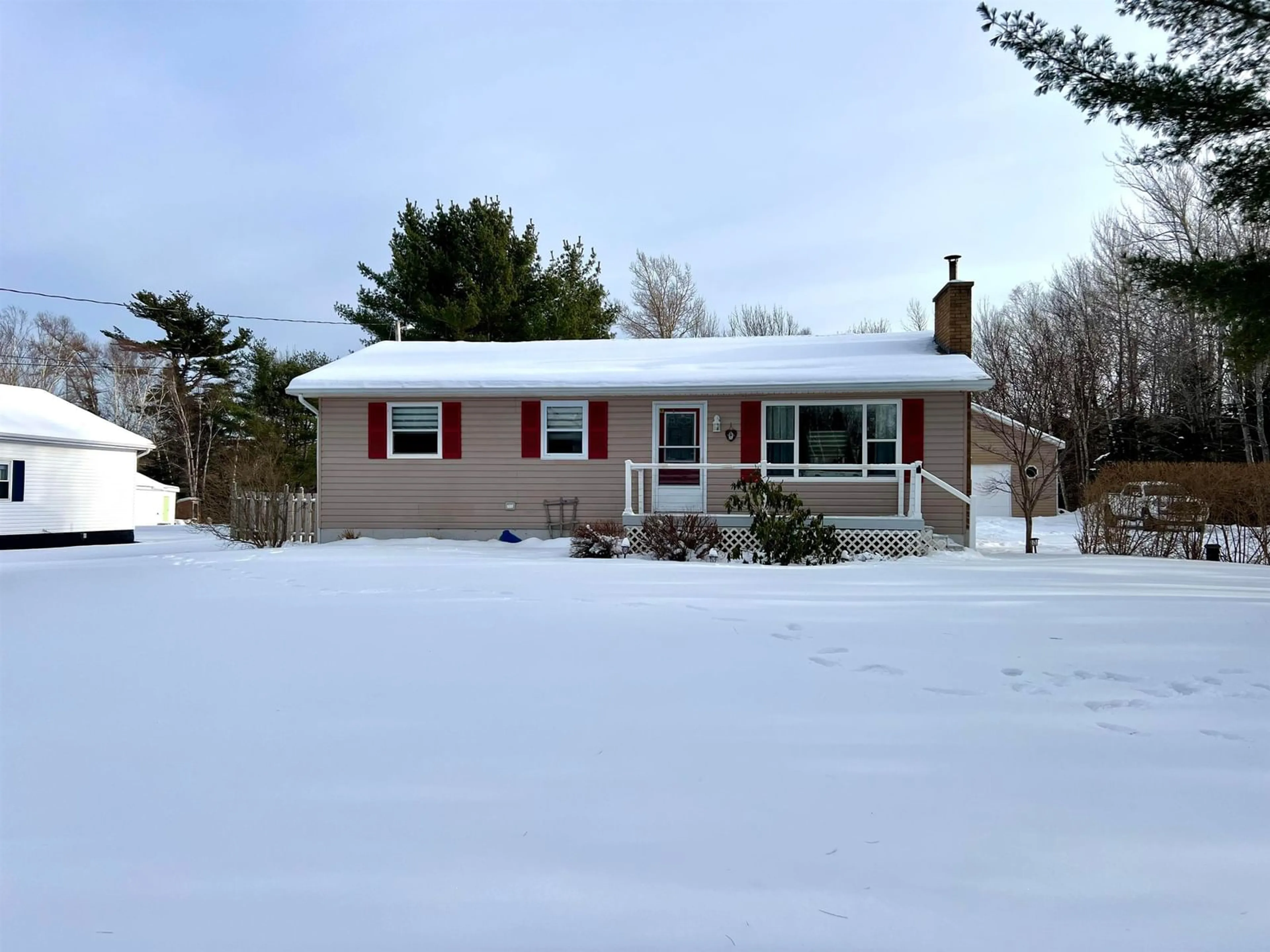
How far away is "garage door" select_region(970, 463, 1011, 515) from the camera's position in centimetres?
2539

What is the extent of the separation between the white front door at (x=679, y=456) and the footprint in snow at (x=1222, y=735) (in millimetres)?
10033

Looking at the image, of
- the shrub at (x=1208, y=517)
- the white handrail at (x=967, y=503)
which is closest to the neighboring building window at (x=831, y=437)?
the white handrail at (x=967, y=503)

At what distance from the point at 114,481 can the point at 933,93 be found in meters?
24.6

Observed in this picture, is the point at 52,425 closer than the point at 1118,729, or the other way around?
the point at 1118,729

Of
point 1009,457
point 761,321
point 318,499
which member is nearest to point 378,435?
point 318,499

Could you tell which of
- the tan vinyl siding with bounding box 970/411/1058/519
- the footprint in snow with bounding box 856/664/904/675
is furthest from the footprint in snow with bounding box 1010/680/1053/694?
the tan vinyl siding with bounding box 970/411/1058/519

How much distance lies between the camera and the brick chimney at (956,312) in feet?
45.8

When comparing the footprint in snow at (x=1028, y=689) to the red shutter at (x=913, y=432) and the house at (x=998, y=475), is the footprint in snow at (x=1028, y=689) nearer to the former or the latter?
the red shutter at (x=913, y=432)

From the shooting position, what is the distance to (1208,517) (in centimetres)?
1210

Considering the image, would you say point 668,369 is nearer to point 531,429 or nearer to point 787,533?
point 531,429

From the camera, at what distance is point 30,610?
21.3 ft

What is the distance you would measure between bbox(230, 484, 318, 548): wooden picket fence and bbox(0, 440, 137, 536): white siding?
10.6 m

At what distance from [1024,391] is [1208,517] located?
7696 mm

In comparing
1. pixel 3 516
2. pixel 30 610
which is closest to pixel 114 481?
pixel 3 516
